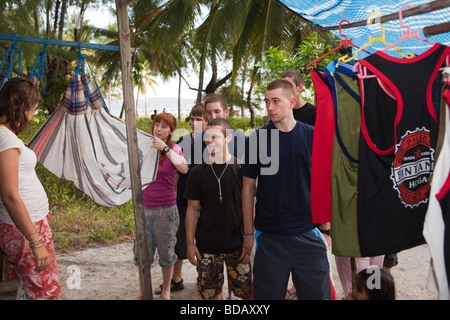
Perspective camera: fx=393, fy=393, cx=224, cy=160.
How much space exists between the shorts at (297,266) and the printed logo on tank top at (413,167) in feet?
2.01

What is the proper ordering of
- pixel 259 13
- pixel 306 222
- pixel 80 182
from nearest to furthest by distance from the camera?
pixel 306 222
pixel 80 182
pixel 259 13

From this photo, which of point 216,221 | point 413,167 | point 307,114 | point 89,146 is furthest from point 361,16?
point 89,146

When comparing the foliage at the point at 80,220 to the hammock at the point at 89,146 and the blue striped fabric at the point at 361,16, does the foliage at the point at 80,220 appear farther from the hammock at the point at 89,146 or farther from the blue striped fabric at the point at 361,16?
the blue striped fabric at the point at 361,16

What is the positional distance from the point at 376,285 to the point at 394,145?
82 cm

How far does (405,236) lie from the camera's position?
73.4 inches

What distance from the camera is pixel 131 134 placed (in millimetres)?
Answer: 2658

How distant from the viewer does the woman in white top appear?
1982 mm

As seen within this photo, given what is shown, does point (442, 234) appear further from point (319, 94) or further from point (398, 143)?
point (319, 94)

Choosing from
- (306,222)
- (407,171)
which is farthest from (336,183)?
(306,222)

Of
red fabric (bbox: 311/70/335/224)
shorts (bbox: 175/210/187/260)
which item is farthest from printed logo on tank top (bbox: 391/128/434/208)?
shorts (bbox: 175/210/187/260)

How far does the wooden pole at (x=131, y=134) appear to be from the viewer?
2596 mm

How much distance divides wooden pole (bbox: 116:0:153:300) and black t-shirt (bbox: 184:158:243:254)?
364mm

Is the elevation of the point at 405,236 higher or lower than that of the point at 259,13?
lower
